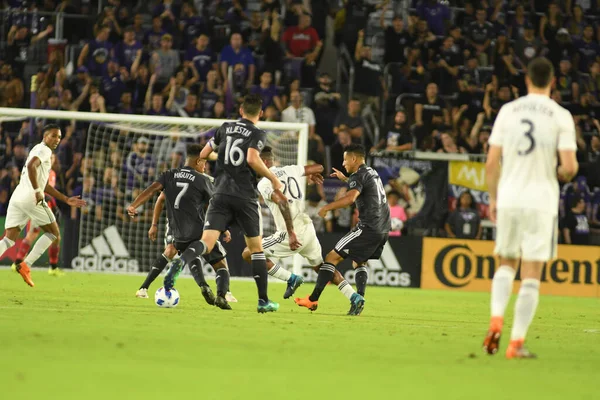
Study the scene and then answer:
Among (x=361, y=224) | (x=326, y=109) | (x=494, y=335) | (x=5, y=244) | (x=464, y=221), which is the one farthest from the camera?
(x=326, y=109)

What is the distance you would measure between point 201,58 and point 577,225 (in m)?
8.82

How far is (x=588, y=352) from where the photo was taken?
28.1 feet

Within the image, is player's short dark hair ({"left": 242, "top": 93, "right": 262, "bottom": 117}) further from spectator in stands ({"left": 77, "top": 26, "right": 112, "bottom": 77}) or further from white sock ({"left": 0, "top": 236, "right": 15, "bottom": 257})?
spectator in stands ({"left": 77, "top": 26, "right": 112, "bottom": 77})

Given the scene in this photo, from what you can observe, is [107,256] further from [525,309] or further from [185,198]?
[525,309]

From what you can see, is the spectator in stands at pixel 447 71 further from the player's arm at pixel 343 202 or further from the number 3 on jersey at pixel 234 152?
the number 3 on jersey at pixel 234 152

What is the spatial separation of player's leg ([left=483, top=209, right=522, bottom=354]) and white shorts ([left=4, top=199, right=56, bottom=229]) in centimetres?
917

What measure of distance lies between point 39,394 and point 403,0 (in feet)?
71.2

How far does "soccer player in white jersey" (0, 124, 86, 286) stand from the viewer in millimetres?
14539

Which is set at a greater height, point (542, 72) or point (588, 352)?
point (542, 72)

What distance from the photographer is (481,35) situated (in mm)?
24906

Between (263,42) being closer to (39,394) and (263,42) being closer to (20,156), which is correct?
(20,156)

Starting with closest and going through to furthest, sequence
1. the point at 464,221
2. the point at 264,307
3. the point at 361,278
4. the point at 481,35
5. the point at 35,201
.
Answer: the point at 264,307 → the point at 361,278 → the point at 35,201 → the point at 464,221 → the point at 481,35

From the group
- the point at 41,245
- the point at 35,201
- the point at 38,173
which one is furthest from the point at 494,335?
the point at 41,245

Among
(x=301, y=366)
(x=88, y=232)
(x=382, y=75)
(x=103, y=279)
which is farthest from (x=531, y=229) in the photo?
(x=382, y=75)
